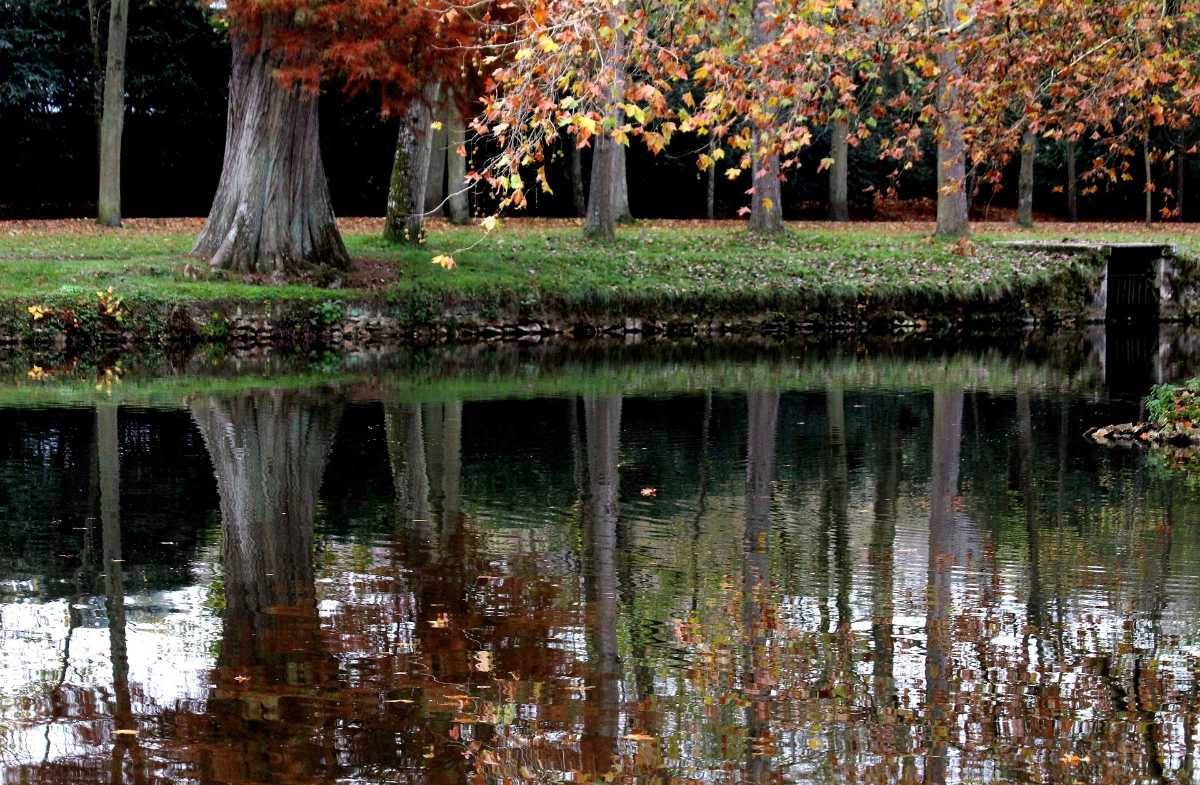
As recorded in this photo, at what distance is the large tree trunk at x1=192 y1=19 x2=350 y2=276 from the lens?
23359mm

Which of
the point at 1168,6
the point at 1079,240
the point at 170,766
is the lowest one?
the point at 170,766

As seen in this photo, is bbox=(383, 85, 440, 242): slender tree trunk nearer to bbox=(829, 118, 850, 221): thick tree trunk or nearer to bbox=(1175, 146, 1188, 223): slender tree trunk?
bbox=(829, 118, 850, 221): thick tree trunk

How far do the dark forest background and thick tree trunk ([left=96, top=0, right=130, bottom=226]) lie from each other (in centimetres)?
397

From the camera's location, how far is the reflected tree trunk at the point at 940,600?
5.94 m

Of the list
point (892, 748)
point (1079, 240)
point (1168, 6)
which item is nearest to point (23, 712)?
point (892, 748)

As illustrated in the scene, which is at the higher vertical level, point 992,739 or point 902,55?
point 902,55

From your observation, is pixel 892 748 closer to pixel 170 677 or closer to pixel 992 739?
pixel 992 739

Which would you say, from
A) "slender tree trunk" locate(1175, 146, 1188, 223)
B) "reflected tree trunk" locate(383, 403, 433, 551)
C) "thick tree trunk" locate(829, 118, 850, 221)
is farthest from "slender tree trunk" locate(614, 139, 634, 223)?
"reflected tree trunk" locate(383, 403, 433, 551)

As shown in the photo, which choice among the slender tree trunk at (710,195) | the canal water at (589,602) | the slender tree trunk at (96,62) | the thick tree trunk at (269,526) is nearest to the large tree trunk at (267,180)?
the thick tree trunk at (269,526)

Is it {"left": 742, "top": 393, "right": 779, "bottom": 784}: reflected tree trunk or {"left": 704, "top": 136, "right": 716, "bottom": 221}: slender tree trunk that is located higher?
{"left": 704, "top": 136, "right": 716, "bottom": 221}: slender tree trunk

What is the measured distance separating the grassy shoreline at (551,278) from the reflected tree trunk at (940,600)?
11099 mm

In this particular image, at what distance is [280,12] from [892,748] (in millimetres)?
18073

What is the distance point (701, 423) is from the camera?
15.2 metres

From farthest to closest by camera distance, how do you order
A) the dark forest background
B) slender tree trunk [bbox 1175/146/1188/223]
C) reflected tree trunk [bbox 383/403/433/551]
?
slender tree trunk [bbox 1175/146/1188/223] → the dark forest background → reflected tree trunk [bbox 383/403/433/551]
